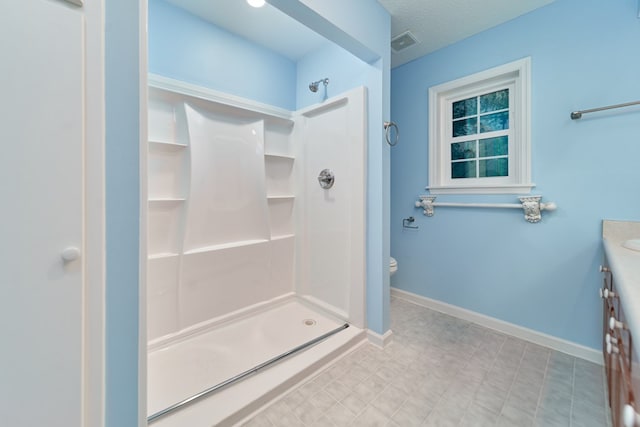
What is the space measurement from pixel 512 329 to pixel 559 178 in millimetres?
1199

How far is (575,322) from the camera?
5.53 ft

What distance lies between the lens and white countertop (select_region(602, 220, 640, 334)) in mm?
594

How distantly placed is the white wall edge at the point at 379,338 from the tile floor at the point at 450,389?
41 millimetres

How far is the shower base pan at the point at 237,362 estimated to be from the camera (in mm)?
1187

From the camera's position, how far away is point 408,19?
1.87 metres

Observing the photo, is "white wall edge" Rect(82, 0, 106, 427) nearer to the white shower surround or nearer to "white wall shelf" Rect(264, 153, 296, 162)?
the white shower surround

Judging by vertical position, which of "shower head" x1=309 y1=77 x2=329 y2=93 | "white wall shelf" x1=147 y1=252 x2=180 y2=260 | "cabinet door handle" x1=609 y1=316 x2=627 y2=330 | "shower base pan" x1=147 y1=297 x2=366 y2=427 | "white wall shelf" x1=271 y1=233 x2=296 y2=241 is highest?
"shower head" x1=309 y1=77 x2=329 y2=93

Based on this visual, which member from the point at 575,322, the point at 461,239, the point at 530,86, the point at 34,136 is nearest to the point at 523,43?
the point at 530,86

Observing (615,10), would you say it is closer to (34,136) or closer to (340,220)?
(340,220)

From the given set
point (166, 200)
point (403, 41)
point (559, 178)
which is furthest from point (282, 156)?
point (559, 178)

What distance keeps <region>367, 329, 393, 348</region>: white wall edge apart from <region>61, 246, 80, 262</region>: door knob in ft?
5.80

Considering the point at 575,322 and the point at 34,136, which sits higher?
A: the point at 34,136

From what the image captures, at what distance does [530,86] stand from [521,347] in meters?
1.92

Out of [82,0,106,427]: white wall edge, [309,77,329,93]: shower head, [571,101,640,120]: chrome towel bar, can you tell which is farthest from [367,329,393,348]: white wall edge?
[309,77,329,93]: shower head
